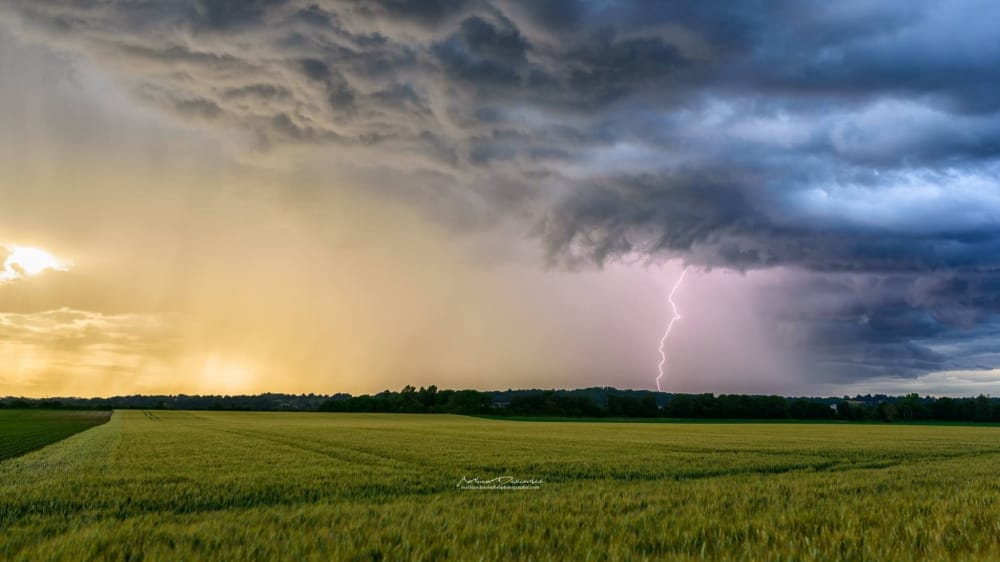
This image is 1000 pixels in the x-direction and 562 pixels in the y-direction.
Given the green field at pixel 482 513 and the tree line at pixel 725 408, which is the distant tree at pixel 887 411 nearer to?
the tree line at pixel 725 408

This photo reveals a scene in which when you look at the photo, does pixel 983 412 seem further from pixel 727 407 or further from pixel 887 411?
pixel 727 407

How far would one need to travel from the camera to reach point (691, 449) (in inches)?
1320

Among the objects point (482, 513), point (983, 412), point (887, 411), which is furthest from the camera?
point (887, 411)

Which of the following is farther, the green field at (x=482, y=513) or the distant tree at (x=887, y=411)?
the distant tree at (x=887, y=411)

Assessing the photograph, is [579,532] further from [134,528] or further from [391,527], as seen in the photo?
[134,528]

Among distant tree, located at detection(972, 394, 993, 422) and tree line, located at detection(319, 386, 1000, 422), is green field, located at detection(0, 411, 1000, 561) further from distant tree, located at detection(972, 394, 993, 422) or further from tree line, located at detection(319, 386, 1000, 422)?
distant tree, located at detection(972, 394, 993, 422)

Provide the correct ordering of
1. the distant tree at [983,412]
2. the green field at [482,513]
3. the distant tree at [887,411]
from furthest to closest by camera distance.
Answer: the distant tree at [887,411]
the distant tree at [983,412]
the green field at [482,513]

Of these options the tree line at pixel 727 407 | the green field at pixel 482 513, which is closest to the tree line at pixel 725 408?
the tree line at pixel 727 407

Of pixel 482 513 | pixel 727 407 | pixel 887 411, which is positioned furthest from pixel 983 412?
pixel 482 513

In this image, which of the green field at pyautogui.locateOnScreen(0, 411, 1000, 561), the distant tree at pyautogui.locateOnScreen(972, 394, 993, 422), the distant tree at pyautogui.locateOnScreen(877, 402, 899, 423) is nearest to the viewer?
the green field at pyautogui.locateOnScreen(0, 411, 1000, 561)

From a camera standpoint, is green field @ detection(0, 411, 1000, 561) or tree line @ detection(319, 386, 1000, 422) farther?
tree line @ detection(319, 386, 1000, 422)

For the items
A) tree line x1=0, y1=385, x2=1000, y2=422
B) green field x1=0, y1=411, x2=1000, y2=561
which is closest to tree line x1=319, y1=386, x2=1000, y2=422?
tree line x1=0, y1=385, x2=1000, y2=422

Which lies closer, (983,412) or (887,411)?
(983,412)

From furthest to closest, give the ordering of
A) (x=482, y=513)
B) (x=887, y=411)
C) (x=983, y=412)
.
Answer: (x=887, y=411)
(x=983, y=412)
(x=482, y=513)
